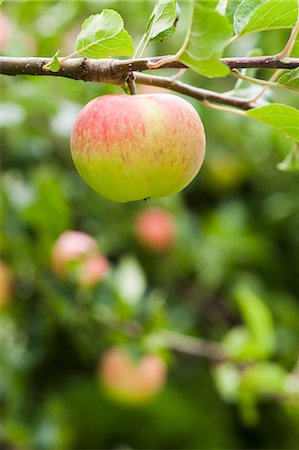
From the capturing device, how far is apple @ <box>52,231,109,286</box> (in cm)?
130

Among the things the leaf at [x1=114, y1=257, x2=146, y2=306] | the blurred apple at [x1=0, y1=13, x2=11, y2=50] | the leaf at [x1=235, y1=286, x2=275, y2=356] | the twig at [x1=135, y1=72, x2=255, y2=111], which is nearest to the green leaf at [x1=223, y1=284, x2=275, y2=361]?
the leaf at [x1=235, y1=286, x2=275, y2=356]

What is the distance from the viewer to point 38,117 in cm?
148

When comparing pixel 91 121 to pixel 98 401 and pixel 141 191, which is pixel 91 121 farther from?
pixel 98 401

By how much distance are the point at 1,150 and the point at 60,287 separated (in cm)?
34

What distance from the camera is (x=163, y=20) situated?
1.85ft

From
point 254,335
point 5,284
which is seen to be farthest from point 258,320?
point 5,284

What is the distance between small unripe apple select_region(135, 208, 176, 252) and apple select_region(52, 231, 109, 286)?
0.30m

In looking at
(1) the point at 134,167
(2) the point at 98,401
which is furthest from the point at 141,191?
(2) the point at 98,401

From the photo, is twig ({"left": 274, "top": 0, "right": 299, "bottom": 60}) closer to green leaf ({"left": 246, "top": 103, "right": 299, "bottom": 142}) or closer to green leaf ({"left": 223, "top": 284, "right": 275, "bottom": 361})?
green leaf ({"left": 246, "top": 103, "right": 299, "bottom": 142})

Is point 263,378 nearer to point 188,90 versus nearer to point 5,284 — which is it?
point 5,284

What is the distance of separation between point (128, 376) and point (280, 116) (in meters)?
1.19

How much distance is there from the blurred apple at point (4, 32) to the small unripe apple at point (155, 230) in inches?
21.3

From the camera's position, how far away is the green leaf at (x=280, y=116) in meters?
0.55

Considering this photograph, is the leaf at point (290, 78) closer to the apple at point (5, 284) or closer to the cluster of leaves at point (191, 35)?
the cluster of leaves at point (191, 35)
